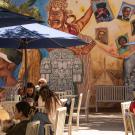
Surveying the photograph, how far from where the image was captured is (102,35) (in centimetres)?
1944

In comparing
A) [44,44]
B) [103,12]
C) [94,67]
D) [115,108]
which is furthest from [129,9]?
[44,44]

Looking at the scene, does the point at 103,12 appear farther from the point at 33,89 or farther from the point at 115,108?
the point at 33,89

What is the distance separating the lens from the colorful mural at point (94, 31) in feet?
63.2

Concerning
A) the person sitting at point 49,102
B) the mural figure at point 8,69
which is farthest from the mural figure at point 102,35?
the person sitting at point 49,102

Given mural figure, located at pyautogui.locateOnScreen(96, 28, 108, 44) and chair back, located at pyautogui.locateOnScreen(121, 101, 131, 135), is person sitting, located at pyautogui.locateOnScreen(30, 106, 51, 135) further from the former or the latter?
mural figure, located at pyautogui.locateOnScreen(96, 28, 108, 44)

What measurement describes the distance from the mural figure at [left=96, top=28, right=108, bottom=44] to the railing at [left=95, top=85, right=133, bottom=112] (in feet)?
5.88

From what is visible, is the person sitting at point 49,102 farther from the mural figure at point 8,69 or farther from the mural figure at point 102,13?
the mural figure at point 102,13

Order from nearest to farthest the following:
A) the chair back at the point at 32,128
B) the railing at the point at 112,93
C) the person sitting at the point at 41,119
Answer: the chair back at the point at 32,128 < the person sitting at the point at 41,119 < the railing at the point at 112,93

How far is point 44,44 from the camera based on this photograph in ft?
38.7

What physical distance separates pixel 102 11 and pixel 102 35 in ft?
3.21

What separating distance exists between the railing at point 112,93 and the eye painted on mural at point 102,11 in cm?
265

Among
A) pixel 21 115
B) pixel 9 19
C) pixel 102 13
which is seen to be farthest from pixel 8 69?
pixel 9 19

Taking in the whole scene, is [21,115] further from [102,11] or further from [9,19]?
[102,11]

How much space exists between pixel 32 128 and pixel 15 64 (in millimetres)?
13905
